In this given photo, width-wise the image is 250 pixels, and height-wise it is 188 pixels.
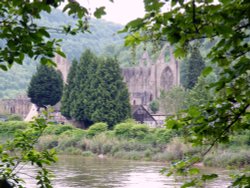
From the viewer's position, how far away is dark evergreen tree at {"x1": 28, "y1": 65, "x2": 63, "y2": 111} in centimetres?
6319

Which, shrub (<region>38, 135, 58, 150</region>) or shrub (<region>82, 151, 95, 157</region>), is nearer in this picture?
shrub (<region>82, 151, 95, 157</region>)

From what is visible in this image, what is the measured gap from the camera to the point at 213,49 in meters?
5.02

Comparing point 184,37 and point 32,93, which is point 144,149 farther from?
point 184,37

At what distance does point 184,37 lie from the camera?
4516mm

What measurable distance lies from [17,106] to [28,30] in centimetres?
7547

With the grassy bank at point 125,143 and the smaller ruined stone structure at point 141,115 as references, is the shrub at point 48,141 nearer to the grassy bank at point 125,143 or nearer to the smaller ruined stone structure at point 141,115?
the grassy bank at point 125,143

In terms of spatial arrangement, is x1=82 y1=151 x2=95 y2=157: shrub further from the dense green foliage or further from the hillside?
the hillside

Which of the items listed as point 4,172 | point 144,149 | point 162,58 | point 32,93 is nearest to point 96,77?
point 32,93

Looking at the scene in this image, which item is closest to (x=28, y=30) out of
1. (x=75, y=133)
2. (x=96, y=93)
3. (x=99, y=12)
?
(x=99, y=12)

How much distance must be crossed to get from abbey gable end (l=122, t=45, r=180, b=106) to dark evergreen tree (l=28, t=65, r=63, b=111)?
3202cm

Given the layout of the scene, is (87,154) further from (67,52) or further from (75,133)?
(67,52)

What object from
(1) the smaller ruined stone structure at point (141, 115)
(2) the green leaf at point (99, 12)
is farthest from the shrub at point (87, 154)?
(2) the green leaf at point (99, 12)

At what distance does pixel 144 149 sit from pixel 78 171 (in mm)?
11703

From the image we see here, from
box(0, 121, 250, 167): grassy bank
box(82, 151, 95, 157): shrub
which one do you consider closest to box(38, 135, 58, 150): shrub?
box(0, 121, 250, 167): grassy bank
